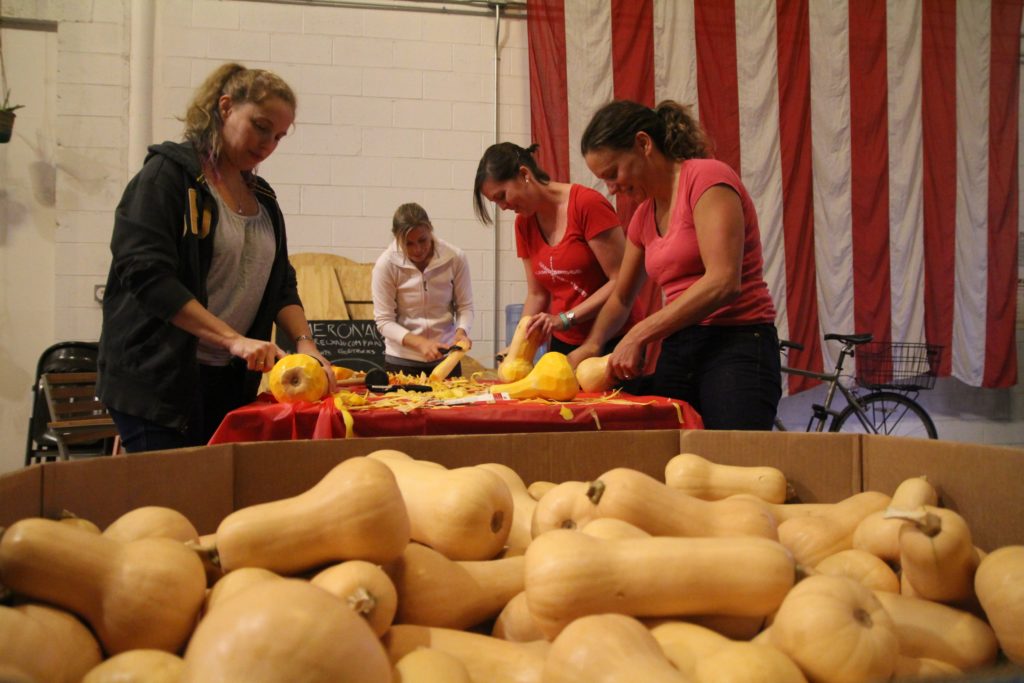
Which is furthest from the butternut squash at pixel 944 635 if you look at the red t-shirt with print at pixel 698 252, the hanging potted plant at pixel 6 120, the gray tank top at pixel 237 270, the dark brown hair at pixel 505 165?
the hanging potted plant at pixel 6 120

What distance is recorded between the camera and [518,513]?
1040mm

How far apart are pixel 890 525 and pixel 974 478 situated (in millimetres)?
198

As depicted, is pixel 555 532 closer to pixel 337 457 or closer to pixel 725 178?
→ pixel 337 457

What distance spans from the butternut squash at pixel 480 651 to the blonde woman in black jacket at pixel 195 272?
1201 mm

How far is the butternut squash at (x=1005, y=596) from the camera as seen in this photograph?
67 centimetres

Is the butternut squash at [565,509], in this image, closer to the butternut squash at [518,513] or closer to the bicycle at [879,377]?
the butternut squash at [518,513]

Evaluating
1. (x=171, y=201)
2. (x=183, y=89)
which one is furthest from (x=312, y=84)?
(x=171, y=201)

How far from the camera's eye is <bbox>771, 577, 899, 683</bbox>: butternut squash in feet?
2.02

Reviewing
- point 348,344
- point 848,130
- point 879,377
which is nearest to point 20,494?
point 348,344

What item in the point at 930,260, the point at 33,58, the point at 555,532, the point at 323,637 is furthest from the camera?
the point at 930,260

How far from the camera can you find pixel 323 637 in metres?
0.52

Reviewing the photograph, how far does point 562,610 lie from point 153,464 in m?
0.57

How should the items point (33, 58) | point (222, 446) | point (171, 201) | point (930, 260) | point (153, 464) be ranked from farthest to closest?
point (930, 260) < point (33, 58) < point (171, 201) < point (222, 446) < point (153, 464)

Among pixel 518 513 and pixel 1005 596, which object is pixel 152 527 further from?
pixel 1005 596
